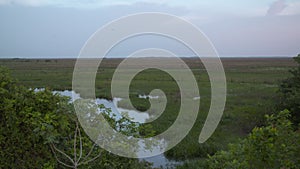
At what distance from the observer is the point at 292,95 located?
1134 cm

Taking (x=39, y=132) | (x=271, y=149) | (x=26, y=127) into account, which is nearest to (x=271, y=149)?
(x=271, y=149)

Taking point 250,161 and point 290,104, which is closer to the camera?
point 250,161

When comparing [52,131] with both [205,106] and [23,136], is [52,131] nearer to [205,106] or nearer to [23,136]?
[23,136]

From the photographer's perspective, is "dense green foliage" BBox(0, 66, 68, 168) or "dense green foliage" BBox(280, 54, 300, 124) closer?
Answer: "dense green foliage" BBox(0, 66, 68, 168)

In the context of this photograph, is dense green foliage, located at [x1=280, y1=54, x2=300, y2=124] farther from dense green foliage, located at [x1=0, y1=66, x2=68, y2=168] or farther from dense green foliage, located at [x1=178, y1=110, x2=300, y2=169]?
dense green foliage, located at [x1=0, y1=66, x2=68, y2=168]

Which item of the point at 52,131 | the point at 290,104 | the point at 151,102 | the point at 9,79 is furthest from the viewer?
the point at 151,102

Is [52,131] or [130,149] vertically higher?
[52,131]

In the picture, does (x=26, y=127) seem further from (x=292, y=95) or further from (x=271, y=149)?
(x=292, y=95)

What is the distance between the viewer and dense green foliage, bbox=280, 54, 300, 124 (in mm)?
11188

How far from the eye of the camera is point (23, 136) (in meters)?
3.96

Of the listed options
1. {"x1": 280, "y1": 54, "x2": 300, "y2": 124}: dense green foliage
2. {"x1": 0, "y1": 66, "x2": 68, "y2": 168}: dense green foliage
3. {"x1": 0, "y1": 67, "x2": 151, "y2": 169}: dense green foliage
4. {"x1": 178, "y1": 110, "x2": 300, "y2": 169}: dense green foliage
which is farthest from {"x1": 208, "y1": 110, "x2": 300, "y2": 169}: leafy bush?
{"x1": 280, "y1": 54, "x2": 300, "y2": 124}: dense green foliage

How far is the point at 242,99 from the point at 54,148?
63.6ft

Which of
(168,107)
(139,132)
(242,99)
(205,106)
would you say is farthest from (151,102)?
(139,132)

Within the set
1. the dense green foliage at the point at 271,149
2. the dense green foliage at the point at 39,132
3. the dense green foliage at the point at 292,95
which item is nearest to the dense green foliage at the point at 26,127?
the dense green foliage at the point at 39,132
